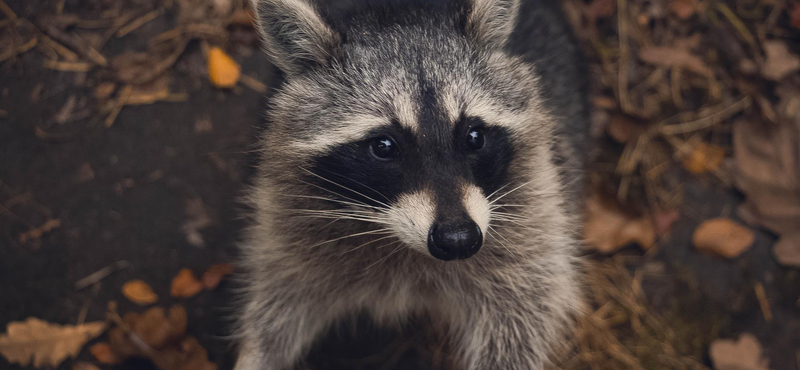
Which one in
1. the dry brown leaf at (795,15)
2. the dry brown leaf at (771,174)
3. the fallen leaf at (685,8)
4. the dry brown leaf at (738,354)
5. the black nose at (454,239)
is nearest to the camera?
the black nose at (454,239)

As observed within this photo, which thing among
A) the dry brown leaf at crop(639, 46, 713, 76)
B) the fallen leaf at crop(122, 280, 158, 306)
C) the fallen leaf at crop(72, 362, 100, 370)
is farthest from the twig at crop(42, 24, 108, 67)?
the dry brown leaf at crop(639, 46, 713, 76)

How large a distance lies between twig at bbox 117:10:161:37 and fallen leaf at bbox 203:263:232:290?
1241 millimetres

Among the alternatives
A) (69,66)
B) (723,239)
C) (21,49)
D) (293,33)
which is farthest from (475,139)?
(21,49)

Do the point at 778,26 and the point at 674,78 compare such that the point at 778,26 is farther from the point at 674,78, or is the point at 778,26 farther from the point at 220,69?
the point at 220,69

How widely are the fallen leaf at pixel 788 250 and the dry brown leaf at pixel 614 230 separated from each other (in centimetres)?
53

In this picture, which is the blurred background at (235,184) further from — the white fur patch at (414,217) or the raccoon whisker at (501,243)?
the white fur patch at (414,217)

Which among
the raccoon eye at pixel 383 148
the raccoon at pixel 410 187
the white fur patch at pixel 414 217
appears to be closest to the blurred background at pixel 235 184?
the raccoon at pixel 410 187

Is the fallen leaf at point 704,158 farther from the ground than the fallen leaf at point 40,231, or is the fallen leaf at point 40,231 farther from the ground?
the fallen leaf at point 40,231

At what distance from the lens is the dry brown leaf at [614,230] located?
2.63 m

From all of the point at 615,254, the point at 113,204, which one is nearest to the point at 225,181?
the point at 113,204

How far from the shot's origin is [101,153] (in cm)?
264

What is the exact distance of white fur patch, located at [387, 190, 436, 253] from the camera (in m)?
1.49

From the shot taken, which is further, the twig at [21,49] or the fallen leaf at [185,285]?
the twig at [21,49]

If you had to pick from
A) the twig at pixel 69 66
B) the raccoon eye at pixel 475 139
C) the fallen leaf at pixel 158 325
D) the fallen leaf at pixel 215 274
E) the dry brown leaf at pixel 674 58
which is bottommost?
the fallen leaf at pixel 158 325
